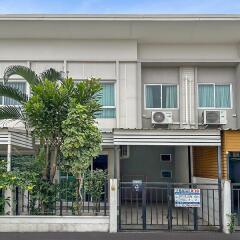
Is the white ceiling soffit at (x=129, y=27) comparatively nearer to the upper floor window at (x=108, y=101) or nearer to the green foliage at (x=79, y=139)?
the upper floor window at (x=108, y=101)

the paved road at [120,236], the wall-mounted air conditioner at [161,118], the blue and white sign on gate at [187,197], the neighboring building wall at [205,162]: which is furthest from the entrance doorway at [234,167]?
the wall-mounted air conditioner at [161,118]

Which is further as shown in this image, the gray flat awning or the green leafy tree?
the gray flat awning

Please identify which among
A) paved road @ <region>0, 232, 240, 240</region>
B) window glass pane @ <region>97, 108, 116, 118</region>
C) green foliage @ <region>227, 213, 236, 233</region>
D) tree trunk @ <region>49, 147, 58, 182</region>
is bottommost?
paved road @ <region>0, 232, 240, 240</region>

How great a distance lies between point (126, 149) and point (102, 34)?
5.02 meters

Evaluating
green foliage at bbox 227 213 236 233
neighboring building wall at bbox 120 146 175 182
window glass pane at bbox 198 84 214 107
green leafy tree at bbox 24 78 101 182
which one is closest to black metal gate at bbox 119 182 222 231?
green foliage at bbox 227 213 236 233

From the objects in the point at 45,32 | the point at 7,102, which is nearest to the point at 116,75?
the point at 45,32

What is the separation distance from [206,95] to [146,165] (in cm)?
417

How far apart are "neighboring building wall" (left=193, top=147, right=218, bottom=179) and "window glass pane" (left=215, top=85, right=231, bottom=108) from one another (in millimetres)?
2841

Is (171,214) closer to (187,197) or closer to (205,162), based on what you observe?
(187,197)

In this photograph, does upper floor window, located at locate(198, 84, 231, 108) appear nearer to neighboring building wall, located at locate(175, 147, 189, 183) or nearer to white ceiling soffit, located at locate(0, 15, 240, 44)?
white ceiling soffit, located at locate(0, 15, 240, 44)

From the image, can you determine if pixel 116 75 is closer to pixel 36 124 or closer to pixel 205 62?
pixel 205 62

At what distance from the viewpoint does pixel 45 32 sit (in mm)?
15875

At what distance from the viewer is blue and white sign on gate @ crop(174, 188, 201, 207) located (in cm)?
1177

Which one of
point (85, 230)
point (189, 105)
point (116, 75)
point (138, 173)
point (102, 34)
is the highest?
point (102, 34)
